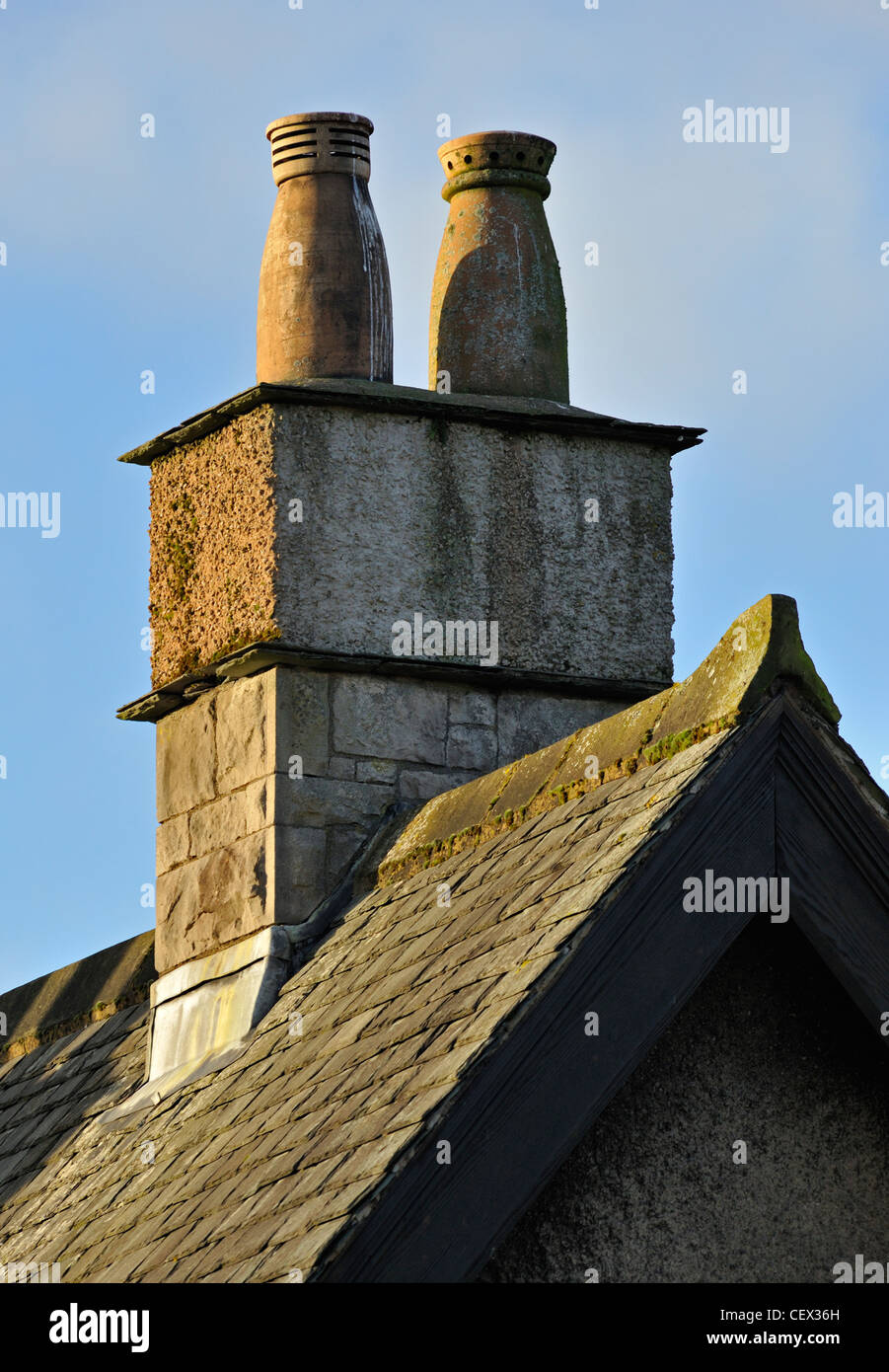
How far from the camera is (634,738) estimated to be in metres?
5.96

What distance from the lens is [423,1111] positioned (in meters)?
4.93

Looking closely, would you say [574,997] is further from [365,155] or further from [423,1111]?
[365,155]

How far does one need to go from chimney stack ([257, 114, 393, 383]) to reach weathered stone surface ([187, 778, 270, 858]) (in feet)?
4.68

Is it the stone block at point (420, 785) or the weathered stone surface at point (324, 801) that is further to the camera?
the stone block at point (420, 785)

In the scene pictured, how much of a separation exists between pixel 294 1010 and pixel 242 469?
1.87m

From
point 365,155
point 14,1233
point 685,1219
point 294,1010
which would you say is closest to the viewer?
point 685,1219

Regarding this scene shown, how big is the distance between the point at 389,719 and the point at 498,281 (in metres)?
1.72

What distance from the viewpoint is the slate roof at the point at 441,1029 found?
16.0ft

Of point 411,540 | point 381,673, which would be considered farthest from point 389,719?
point 411,540

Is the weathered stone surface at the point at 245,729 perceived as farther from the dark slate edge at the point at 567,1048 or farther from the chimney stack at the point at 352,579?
the dark slate edge at the point at 567,1048

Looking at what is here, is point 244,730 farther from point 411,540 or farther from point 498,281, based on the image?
point 498,281

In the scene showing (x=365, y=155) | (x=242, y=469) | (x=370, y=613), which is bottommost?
(x=370, y=613)

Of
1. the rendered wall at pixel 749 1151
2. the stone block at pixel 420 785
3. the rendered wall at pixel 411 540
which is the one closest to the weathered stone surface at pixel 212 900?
the stone block at pixel 420 785
